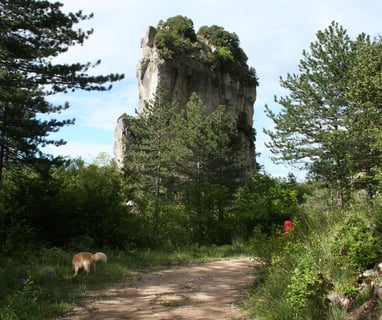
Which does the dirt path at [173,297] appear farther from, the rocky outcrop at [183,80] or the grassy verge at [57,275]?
the rocky outcrop at [183,80]

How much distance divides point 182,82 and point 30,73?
30.5 meters

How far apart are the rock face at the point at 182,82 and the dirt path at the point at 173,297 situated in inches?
1153

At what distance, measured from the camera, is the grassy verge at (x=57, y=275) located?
6062 mm

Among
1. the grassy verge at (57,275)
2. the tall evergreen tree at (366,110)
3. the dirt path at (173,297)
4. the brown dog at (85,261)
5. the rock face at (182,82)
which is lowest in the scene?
the dirt path at (173,297)

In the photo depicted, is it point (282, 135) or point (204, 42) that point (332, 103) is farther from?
point (204, 42)

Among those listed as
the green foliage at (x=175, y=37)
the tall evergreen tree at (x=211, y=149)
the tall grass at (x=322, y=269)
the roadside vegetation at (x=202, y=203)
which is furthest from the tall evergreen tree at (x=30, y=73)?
the green foliage at (x=175, y=37)

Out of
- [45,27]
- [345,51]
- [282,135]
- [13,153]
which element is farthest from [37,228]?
[345,51]

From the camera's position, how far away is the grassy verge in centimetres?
606

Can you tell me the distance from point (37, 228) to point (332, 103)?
16.4 meters

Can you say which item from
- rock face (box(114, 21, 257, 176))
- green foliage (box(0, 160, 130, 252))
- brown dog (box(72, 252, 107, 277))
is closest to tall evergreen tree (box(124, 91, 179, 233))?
rock face (box(114, 21, 257, 176))

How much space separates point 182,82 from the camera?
41.4 meters

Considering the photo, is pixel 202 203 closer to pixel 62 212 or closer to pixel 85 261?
pixel 62 212

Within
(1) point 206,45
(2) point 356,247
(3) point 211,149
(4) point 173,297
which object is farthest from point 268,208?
(1) point 206,45

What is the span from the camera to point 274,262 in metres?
6.20
